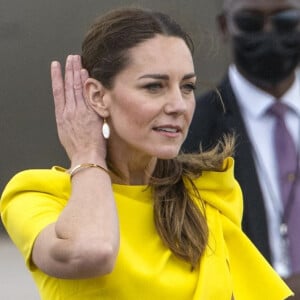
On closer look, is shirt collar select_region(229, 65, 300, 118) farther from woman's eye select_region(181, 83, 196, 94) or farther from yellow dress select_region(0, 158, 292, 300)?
woman's eye select_region(181, 83, 196, 94)

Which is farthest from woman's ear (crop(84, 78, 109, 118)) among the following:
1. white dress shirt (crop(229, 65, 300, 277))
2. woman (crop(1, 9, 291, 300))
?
white dress shirt (crop(229, 65, 300, 277))

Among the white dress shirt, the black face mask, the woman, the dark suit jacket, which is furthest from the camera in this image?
the black face mask

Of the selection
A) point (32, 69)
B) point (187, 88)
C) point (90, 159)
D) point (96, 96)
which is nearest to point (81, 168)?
point (90, 159)

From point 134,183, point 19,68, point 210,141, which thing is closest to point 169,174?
point 134,183

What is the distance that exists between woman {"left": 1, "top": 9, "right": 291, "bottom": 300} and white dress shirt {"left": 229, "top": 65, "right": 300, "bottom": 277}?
2.65 ft

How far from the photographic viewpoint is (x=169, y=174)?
2541mm

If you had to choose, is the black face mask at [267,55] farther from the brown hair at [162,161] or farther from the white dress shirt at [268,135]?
the brown hair at [162,161]

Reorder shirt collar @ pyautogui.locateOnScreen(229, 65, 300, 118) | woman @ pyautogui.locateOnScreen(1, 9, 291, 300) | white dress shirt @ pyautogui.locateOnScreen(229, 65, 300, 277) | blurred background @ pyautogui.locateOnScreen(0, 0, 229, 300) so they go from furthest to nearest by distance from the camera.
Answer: blurred background @ pyautogui.locateOnScreen(0, 0, 229, 300)
shirt collar @ pyautogui.locateOnScreen(229, 65, 300, 118)
white dress shirt @ pyautogui.locateOnScreen(229, 65, 300, 277)
woman @ pyautogui.locateOnScreen(1, 9, 291, 300)

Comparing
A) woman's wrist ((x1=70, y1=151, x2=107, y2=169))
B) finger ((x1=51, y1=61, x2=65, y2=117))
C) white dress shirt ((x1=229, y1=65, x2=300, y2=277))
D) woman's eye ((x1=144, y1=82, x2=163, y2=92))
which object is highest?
woman's eye ((x1=144, y1=82, x2=163, y2=92))

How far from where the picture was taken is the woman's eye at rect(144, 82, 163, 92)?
94.8 inches

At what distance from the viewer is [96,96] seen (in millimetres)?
2492

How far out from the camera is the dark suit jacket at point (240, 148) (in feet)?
10.8

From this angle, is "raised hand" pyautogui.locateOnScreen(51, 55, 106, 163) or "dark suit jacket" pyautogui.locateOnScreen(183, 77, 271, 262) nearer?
"raised hand" pyautogui.locateOnScreen(51, 55, 106, 163)

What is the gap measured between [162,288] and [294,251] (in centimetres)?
114
